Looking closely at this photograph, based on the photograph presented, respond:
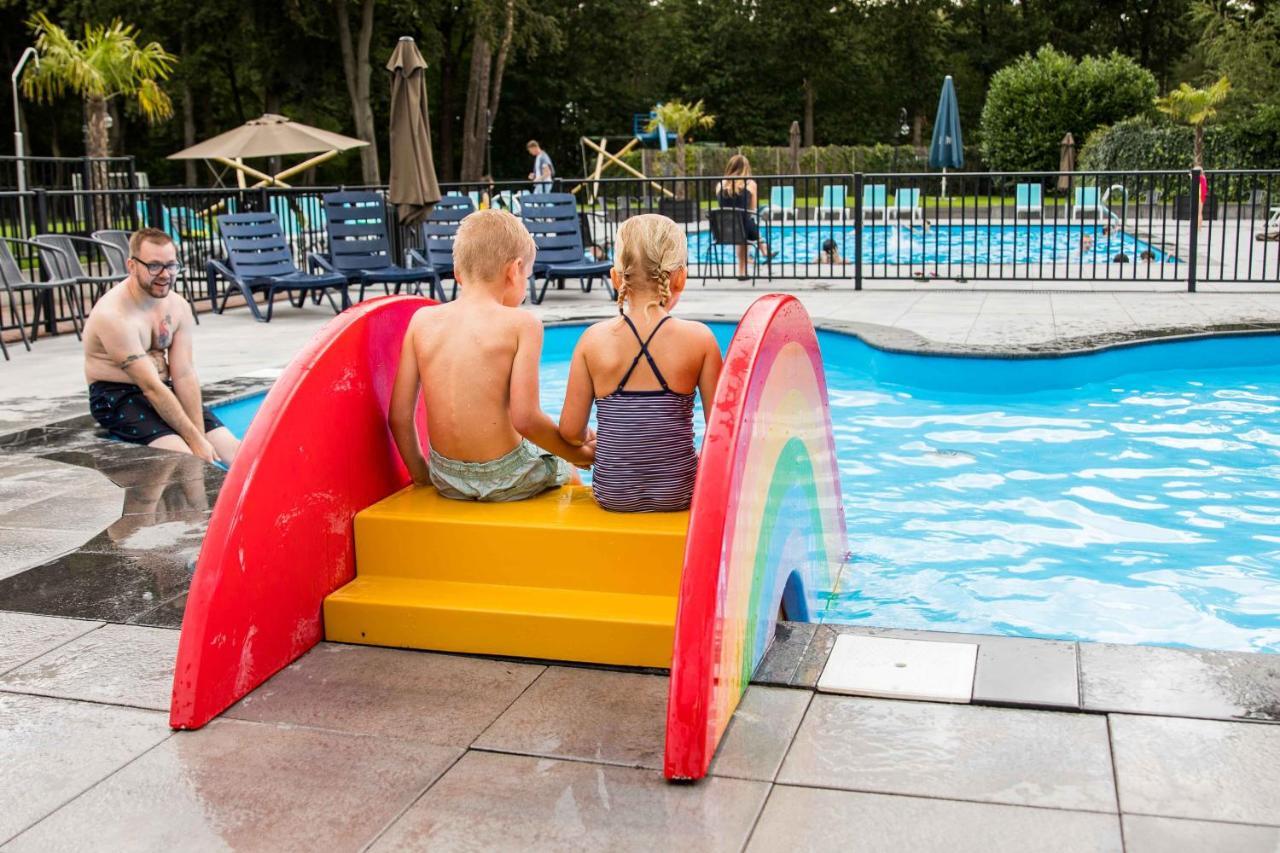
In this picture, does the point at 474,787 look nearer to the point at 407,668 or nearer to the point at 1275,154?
the point at 407,668

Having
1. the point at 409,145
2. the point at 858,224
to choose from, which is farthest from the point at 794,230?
the point at 409,145

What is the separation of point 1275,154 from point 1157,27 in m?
29.5

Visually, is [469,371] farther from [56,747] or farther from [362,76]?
[362,76]

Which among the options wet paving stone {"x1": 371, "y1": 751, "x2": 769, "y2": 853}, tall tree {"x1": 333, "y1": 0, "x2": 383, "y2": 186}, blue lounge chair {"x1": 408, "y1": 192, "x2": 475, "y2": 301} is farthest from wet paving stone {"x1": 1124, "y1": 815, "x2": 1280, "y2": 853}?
tall tree {"x1": 333, "y1": 0, "x2": 383, "y2": 186}

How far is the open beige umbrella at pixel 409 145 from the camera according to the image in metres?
12.4

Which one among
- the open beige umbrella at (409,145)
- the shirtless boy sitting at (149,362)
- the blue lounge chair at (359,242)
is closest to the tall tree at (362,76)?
the open beige umbrella at (409,145)

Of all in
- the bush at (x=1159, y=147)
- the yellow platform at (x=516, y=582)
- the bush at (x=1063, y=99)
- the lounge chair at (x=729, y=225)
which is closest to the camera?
the yellow platform at (x=516, y=582)

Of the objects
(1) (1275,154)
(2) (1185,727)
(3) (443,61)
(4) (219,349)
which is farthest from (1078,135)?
(2) (1185,727)

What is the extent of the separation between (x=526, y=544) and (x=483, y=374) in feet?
1.80

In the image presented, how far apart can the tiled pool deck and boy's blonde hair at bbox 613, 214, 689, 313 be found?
3.39ft

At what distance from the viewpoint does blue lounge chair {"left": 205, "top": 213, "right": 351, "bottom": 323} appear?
12.0 meters

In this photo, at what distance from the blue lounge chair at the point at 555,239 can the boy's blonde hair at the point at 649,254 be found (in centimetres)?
938

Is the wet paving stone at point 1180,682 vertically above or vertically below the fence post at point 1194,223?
below

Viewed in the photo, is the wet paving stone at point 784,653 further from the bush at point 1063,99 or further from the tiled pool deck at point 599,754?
the bush at point 1063,99
